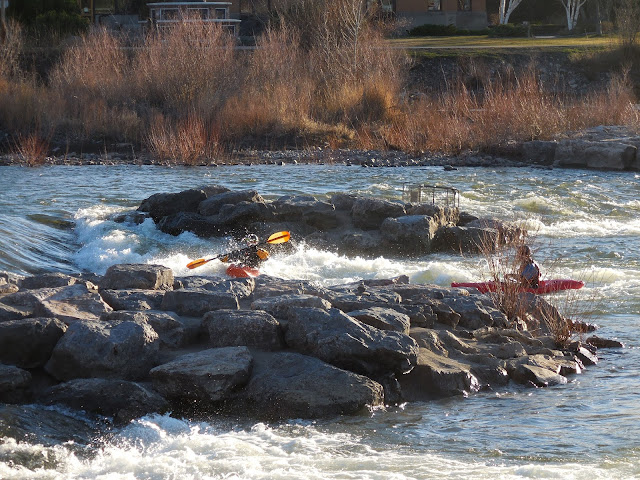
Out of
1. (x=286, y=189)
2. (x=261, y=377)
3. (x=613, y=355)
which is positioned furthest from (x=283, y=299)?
(x=286, y=189)

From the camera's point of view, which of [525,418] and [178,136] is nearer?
[525,418]

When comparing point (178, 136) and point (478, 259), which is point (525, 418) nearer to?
point (478, 259)

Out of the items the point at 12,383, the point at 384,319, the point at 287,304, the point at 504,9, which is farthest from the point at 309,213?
the point at 504,9

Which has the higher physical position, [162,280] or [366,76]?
[366,76]

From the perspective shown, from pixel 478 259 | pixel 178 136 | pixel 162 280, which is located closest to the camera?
pixel 162 280

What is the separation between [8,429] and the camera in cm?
546

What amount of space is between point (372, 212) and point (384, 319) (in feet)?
19.3

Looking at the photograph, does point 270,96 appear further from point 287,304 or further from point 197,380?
point 197,380

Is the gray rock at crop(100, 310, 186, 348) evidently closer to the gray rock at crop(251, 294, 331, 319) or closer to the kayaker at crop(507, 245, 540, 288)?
the gray rock at crop(251, 294, 331, 319)

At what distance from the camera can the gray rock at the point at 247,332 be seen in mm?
6715

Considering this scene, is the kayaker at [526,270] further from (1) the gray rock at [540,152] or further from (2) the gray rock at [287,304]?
(1) the gray rock at [540,152]

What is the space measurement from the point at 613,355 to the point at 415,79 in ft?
85.2

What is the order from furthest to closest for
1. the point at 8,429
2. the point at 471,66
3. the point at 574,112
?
1. the point at 471,66
2. the point at 574,112
3. the point at 8,429

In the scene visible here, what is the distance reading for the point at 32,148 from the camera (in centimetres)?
1980
